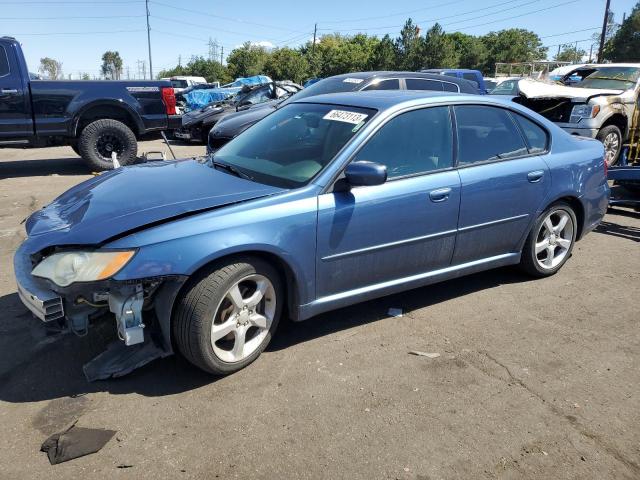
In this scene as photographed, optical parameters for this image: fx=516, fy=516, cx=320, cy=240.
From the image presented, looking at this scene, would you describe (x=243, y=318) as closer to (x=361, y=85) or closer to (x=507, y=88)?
(x=361, y=85)

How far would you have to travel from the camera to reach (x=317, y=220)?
3.12 m

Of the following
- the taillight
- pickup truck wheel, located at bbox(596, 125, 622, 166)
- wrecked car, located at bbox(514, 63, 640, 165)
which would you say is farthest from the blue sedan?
the taillight

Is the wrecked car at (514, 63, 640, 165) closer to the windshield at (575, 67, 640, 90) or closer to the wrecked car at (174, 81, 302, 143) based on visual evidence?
the windshield at (575, 67, 640, 90)

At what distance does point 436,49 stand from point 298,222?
170 feet

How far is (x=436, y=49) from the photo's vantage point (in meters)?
50.1

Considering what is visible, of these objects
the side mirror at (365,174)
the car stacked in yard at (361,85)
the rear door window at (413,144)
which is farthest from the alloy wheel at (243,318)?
the car stacked in yard at (361,85)

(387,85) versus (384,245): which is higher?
(387,85)

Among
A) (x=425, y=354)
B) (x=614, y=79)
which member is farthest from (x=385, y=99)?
(x=614, y=79)

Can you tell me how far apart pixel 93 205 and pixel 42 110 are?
6.48 meters

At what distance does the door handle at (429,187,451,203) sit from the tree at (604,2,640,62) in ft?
166

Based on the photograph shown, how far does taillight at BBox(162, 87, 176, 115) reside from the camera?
9.38m

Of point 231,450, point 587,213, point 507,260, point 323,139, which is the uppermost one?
point 323,139

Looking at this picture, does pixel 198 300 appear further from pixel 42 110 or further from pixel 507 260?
pixel 42 110

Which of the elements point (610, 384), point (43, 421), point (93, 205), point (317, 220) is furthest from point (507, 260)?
point (43, 421)
